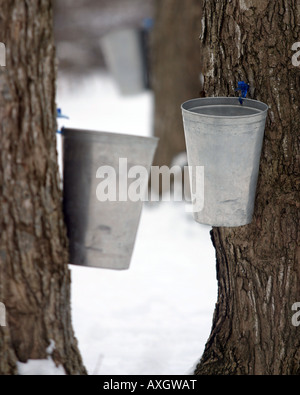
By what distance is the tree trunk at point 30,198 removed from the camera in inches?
83.3

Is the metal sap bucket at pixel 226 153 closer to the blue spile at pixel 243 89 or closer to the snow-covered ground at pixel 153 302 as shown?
the blue spile at pixel 243 89

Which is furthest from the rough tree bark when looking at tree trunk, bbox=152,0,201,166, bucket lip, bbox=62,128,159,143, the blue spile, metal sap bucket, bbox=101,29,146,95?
metal sap bucket, bbox=101,29,146,95

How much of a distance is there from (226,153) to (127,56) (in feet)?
15.8

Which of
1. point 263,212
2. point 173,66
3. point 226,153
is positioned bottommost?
point 263,212

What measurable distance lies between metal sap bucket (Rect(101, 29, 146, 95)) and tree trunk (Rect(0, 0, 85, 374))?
4435mm

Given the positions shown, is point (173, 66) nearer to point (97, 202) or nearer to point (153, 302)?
point (153, 302)

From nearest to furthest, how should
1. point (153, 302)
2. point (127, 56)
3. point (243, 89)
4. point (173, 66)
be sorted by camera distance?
point (243, 89) → point (153, 302) → point (173, 66) → point (127, 56)

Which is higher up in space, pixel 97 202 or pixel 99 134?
pixel 99 134

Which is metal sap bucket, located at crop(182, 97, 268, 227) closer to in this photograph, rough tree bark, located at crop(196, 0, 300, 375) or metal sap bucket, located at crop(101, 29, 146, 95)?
rough tree bark, located at crop(196, 0, 300, 375)

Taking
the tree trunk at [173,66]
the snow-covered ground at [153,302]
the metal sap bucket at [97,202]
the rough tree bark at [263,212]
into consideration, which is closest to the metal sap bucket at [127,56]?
the tree trunk at [173,66]

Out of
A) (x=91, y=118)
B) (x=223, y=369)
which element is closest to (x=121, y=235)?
(x=223, y=369)

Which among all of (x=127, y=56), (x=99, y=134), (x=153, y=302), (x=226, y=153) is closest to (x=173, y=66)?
(x=127, y=56)

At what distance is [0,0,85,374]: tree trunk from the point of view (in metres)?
2.12

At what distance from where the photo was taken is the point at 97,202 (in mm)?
2396
